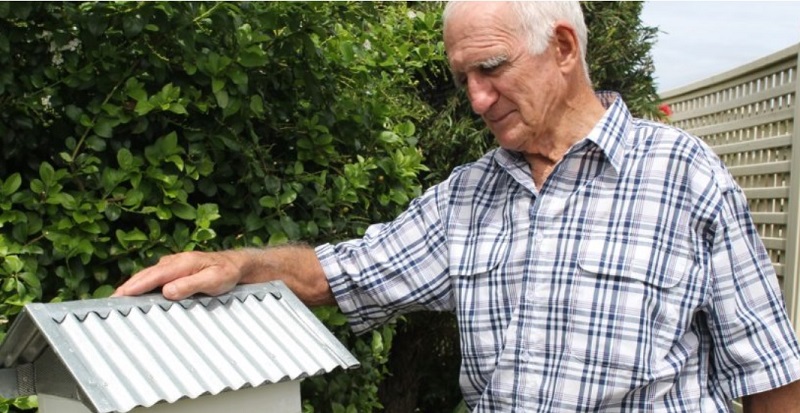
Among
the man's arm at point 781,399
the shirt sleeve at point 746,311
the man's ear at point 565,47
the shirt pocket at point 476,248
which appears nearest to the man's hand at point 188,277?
the shirt pocket at point 476,248

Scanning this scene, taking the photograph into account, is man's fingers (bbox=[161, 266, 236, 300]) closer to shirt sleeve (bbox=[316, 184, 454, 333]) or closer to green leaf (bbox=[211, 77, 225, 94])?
shirt sleeve (bbox=[316, 184, 454, 333])

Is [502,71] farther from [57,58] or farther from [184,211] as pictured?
[57,58]

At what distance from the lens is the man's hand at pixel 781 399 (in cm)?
188

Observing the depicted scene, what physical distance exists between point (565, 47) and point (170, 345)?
105 cm

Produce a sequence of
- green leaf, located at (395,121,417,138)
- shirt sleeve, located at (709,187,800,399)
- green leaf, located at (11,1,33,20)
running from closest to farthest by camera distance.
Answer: shirt sleeve, located at (709,187,800,399) < green leaf, located at (11,1,33,20) < green leaf, located at (395,121,417,138)

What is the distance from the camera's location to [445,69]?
444cm

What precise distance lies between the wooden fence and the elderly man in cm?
444

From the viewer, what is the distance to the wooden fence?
5938mm

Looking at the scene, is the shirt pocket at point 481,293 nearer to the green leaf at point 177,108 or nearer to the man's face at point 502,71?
the man's face at point 502,71

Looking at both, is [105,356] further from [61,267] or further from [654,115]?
[654,115]

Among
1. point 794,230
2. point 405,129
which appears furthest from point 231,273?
point 794,230

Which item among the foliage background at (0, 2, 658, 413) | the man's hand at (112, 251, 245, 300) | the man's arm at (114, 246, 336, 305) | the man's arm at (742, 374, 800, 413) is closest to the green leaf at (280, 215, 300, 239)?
the foliage background at (0, 2, 658, 413)

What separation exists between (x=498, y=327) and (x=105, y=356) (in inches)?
34.8

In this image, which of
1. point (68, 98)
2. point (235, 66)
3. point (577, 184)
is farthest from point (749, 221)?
point (68, 98)
